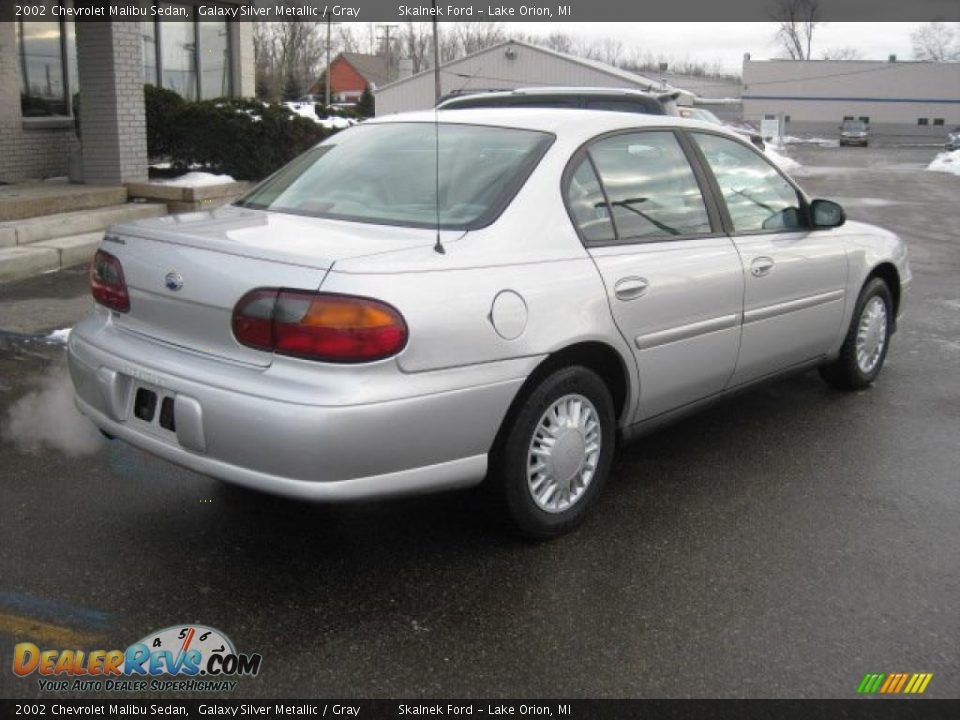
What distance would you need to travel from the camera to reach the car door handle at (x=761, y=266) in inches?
174

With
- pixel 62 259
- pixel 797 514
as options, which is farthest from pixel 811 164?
pixel 797 514

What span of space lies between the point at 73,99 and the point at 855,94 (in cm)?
6737

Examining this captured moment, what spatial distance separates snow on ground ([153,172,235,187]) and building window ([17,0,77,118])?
2.11m

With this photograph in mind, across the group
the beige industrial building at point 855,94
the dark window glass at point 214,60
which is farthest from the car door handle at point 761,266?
the beige industrial building at point 855,94

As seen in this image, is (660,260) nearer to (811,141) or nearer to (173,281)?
(173,281)

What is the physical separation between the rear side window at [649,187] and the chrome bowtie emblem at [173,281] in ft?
5.58

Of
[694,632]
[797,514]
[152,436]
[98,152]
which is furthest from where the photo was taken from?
[98,152]

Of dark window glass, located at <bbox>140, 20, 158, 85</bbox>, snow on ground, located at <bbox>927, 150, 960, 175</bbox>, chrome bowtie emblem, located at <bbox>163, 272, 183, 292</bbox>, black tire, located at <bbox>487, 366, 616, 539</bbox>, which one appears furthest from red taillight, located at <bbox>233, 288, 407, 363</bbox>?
snow on ground, located at <bbox>927, 150, 960, 175</bbox>

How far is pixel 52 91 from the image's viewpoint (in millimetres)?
12742

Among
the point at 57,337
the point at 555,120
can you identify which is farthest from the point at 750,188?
the point at 57,337

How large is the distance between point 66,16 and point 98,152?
8.37 ft

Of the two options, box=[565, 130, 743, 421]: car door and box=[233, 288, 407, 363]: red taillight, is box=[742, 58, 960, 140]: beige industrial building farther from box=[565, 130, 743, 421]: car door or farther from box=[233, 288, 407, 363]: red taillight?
box=[233, 288, 407, 363]: red taillight

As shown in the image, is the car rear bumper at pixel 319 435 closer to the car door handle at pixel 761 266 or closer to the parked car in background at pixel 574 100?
the car door handle at pixel 761 266

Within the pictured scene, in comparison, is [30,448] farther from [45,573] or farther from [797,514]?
[797,514]
